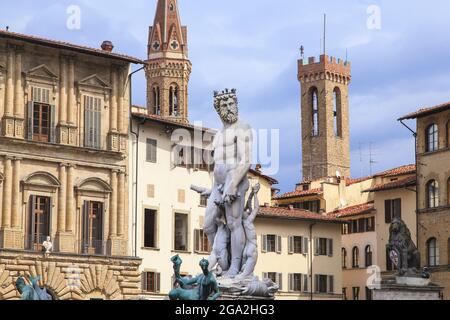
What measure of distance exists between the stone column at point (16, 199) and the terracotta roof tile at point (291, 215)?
17.2 metres

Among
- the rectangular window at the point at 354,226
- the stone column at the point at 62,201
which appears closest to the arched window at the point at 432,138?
the rectangular window at the point at 354,226

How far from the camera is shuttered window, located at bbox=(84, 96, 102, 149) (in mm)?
55500

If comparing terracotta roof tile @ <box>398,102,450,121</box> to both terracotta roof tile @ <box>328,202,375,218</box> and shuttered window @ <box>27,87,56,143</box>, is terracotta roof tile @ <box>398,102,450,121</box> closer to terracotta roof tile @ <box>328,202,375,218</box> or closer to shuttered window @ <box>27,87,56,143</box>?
terracotta roof tile @ <box>328,202,375,218</box>

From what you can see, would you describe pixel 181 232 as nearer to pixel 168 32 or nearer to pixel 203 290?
pixel 203 290

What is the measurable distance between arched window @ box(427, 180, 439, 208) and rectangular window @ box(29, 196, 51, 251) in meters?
23.2

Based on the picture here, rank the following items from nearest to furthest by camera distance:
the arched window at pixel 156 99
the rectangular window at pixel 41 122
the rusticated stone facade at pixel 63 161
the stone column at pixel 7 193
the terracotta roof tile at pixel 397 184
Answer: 1. the stone column at pixel 7 193
2. the rusticated stone facade at pixel 63 161
3. the rectangular window at pixel 41 122
4. the terracotta roof tile at pixel 397 184
5. the arched window at pixel 156 99

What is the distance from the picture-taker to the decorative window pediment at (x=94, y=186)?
54750 mm

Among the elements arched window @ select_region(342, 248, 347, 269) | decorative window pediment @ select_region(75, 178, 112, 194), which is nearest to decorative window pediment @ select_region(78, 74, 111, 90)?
decorative window pediment @ select_region(75, 178, 112, 194)

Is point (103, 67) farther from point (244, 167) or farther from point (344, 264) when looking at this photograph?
point (244, 167)

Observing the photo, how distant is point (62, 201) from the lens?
2115 inches

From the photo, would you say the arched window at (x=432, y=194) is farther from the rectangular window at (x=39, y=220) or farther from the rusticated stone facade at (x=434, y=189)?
the rectangular window at (x=39, y=220)

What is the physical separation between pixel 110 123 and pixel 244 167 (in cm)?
3777

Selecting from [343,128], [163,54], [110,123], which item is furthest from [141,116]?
[343,128]

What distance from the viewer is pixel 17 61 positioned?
53500 mm
